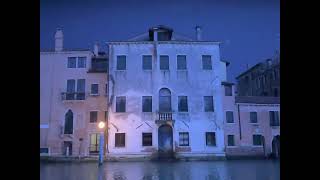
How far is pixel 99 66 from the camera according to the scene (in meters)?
15.4

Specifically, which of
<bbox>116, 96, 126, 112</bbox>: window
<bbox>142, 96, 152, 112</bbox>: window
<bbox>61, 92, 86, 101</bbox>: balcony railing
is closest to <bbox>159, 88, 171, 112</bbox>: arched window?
<bbox>142, 96, 152, 112</bbox>: window

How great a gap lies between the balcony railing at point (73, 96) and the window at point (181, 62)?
363 cm

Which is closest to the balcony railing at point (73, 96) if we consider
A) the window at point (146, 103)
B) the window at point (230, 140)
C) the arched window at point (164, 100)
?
the window at point (146, 103)

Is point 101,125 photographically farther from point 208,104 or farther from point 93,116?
point 208,104

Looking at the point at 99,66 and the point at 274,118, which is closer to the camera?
the point at 274,118

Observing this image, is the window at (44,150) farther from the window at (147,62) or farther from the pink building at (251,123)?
the pink building at (251,123)

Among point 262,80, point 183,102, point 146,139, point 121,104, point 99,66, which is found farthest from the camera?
point 262,80

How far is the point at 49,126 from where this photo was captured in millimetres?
13750

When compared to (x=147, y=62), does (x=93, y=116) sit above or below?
below

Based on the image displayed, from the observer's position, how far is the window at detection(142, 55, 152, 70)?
48.0ft

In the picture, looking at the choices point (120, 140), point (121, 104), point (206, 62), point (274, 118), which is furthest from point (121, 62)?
point (274, 118)

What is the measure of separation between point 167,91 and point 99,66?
2.83 metres

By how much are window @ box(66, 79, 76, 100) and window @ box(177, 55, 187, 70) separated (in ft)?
12.8
